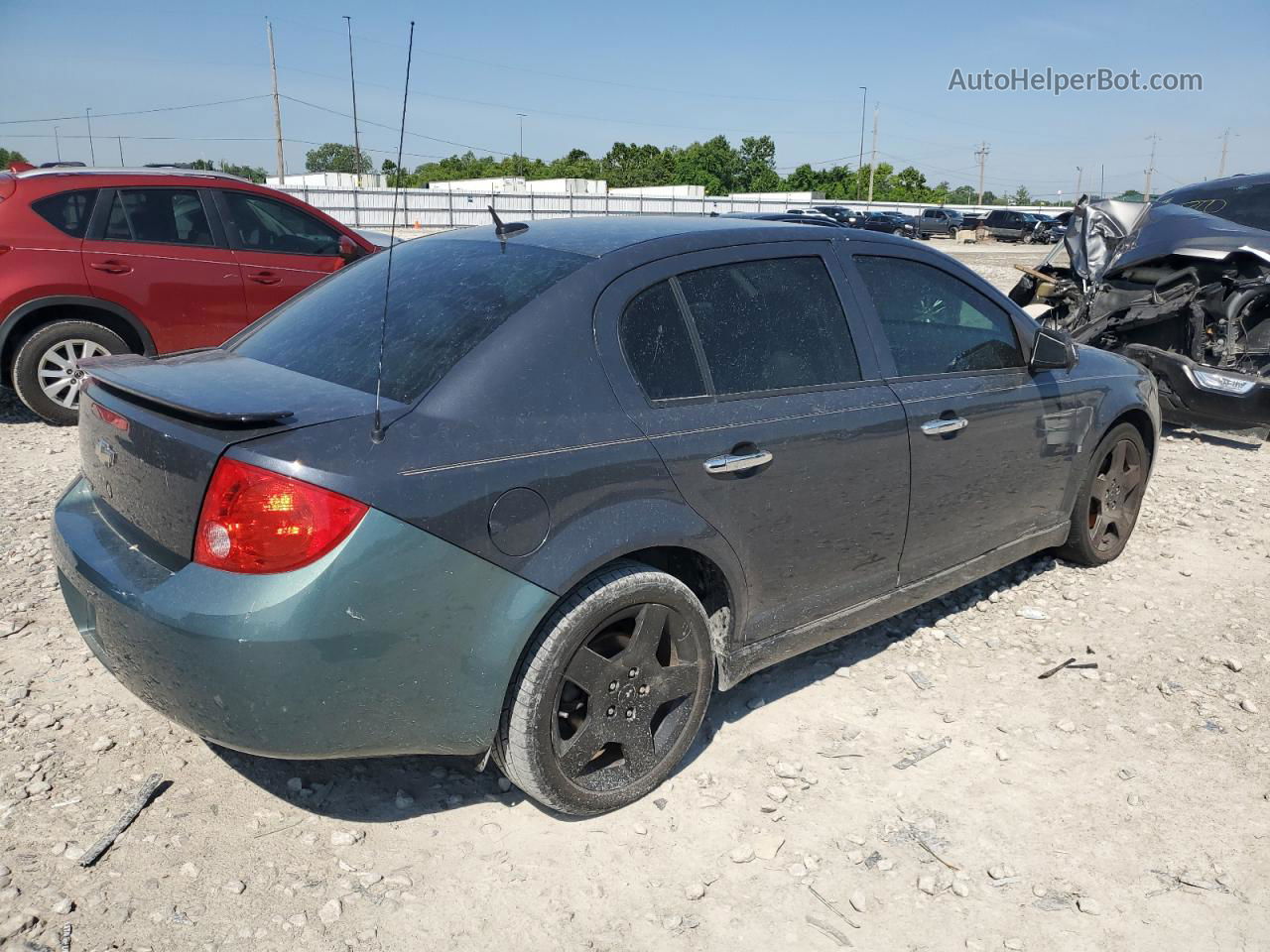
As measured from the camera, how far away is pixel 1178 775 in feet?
10.5

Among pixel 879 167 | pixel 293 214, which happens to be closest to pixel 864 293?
pixel 293 214

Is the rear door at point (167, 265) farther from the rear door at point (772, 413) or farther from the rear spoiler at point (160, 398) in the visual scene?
the rear door at point (772, 413)

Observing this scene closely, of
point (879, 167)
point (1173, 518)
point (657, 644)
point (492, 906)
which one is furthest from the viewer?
point (879, 167)

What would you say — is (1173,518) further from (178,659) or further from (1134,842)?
(178,659)

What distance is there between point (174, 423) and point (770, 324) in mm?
1810

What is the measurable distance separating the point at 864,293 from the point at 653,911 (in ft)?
7.20

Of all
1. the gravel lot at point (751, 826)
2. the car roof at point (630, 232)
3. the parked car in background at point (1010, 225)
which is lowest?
the gravel lot at point (751, 826)

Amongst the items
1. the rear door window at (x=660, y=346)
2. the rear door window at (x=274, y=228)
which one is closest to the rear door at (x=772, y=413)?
the rear door window at (x=660, y=346)

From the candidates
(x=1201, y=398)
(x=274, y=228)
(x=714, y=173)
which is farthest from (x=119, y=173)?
(x=714, y=173)

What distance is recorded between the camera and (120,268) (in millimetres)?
6922

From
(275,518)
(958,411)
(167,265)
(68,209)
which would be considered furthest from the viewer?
(167,265)

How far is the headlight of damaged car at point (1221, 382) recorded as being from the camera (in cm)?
732

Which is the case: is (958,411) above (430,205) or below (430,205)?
below

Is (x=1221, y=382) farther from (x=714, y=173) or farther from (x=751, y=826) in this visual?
(x=714, y=173)
